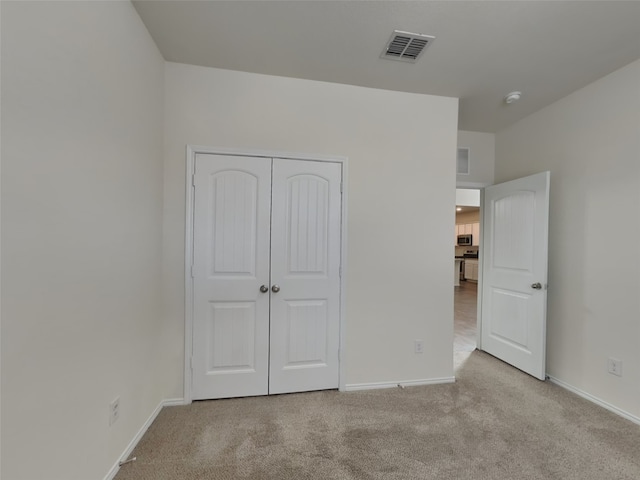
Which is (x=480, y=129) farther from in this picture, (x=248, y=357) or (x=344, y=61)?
(x=248, y=357)

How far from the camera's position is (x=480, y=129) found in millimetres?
3463

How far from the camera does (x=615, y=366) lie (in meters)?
2.26

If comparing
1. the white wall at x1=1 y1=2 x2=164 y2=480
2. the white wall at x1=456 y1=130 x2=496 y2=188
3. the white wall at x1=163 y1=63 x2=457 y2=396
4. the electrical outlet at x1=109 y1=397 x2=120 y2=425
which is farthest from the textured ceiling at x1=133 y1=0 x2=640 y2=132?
the electrical outlet at x1=109 y1=397 x2=120 y2=425

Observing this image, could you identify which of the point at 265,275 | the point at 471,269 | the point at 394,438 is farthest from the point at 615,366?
the point at 471,269

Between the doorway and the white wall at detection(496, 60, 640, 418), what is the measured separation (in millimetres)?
960

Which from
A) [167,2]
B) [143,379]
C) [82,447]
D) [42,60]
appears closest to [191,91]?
[167,2]

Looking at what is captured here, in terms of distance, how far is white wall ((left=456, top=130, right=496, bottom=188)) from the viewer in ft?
11.5

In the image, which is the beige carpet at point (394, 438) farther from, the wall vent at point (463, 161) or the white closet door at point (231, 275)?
the wall vent at point (463, 161)

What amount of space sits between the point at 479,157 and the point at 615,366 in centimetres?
241

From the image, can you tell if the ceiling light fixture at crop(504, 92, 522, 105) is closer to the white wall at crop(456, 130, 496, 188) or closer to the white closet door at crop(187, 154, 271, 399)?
the white wall at crop(456, 130, 496, 188)

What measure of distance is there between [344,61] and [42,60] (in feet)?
5.90

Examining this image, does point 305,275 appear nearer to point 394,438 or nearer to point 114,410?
point 394,438

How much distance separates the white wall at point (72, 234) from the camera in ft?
3.24

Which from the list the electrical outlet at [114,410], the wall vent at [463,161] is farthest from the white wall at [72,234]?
the wall vent at [463,161]
